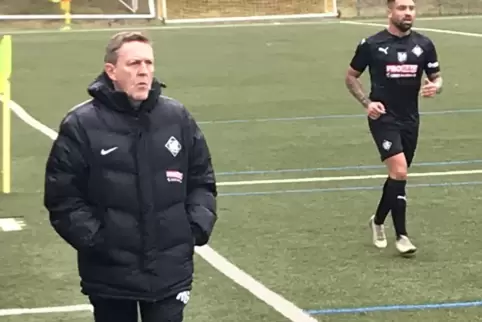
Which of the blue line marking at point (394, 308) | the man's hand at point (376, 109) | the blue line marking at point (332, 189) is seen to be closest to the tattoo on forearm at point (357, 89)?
the man's hand at point (376, 109)

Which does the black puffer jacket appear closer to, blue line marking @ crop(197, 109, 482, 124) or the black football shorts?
the black football shorts

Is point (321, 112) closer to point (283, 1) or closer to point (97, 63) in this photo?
point (97, 63)

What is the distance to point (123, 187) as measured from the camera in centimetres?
451

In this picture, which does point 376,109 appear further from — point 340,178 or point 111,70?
point 111,70

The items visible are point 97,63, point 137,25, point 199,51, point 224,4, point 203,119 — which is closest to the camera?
point 203,119

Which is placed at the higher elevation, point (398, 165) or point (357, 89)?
point (357, 89)

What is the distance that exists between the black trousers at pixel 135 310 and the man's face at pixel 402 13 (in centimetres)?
408

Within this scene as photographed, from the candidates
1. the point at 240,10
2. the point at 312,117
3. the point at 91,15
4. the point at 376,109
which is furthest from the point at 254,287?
the point at 240,10

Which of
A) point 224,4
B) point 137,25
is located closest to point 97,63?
point 137,25

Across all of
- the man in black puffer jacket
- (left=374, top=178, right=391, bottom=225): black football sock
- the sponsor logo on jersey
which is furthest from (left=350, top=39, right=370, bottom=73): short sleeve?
the man in black puffer jacket

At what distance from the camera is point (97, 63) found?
25.0 m

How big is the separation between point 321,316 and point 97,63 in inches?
738

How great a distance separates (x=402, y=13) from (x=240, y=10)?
3651 cm

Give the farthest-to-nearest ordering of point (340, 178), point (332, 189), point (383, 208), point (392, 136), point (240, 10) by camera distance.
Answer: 1. point (240, 10)
2. point (340, 178)
3. point (332, 189)
4. point (383, 208)
5. point (392, 136)
